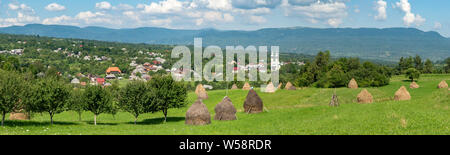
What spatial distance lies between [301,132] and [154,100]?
1767 cm

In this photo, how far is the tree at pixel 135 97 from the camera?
32125mm

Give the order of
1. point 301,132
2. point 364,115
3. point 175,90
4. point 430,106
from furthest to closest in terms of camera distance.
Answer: point 175,90 → point 430,106 → point 364,115 → point 301,132

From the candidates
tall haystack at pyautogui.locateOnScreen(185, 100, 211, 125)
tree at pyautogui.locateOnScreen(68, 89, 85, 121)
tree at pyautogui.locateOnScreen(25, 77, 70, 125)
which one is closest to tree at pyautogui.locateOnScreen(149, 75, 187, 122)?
tall haystack at pyautogui.locateOnScreen(185, 100, 211, 125)

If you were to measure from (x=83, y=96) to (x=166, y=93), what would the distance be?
806 cm

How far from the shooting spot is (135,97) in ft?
106

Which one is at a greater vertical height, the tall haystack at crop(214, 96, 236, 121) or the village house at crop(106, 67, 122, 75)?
the tall haystack at crop(214, 96, 236, 121)

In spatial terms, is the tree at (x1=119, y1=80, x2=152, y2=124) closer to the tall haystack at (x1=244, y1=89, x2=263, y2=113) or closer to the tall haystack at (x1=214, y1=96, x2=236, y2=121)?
the tall haystack at (x1=214, y1=96, x2=236, y2=121)

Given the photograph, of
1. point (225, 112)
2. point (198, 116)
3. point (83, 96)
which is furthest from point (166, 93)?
point (83, 96)

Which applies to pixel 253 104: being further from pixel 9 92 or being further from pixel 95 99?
pixel 9 92

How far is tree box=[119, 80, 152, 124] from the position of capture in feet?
105
